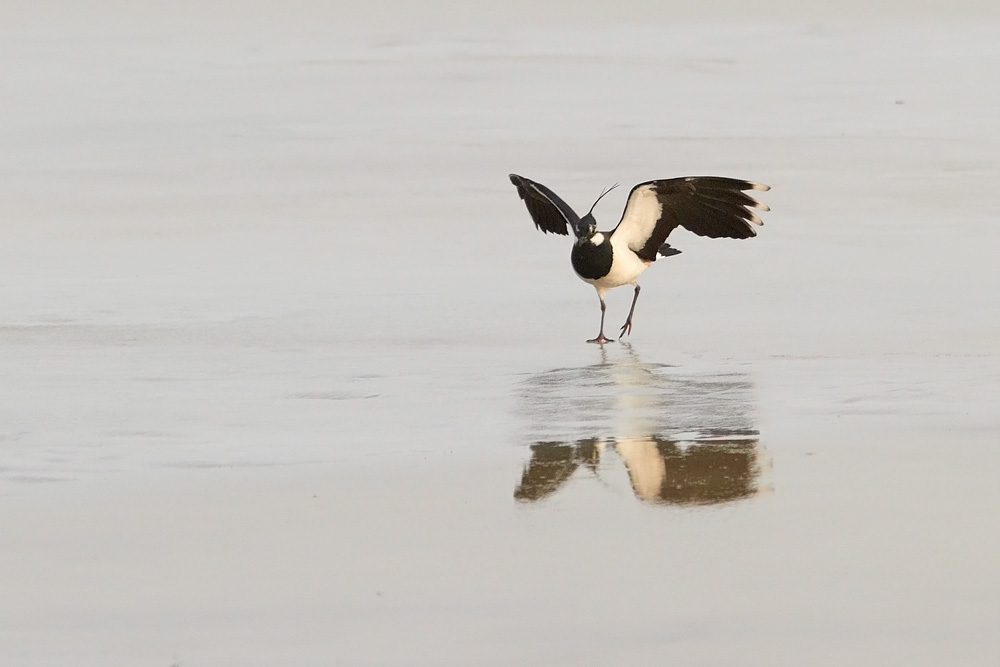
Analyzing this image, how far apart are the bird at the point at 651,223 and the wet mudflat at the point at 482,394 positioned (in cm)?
31

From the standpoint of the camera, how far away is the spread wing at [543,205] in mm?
10250

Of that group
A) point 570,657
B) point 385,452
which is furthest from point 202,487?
point 570,657

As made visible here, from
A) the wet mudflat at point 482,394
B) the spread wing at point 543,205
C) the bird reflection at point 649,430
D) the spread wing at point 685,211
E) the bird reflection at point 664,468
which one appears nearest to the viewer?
the wet mudflat at point 482,394

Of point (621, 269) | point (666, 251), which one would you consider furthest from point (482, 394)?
point (666, 251)

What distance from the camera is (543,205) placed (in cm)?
1053

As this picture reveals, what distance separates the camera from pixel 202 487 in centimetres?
603

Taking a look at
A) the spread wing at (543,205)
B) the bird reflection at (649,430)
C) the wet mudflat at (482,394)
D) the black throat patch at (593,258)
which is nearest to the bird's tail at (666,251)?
the wet mudflat at (482,394)

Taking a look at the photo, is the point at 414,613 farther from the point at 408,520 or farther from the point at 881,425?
the point at 881,425

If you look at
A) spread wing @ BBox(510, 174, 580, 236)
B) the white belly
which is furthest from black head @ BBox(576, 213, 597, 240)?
spread wing @ BBox(510, 174, 580, 236)

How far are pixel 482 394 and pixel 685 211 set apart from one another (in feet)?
7.85

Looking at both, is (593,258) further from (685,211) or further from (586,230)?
(685,211)

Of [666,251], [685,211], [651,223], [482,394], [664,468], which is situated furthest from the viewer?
[666,251]

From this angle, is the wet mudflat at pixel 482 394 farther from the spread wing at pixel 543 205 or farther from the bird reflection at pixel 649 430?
the spread wing at pixel 543 205

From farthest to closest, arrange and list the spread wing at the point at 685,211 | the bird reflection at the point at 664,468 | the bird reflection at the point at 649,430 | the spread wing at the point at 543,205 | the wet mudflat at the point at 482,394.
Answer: the spread wing at the point at 543,205 → the spread wing at the point at 685,211 → the bird reflection at the point at 649,430 → the bird reflection at the point at 664,468 → the wet mudflat at the point at 482,394
